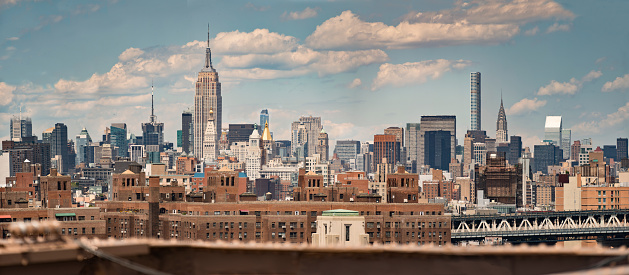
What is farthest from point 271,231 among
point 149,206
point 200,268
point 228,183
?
point 200,268

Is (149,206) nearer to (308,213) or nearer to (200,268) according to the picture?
(308,213)

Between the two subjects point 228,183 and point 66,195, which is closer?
point 66,195

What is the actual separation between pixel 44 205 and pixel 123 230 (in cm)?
1575

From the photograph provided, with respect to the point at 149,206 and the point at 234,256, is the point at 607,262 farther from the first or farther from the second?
the point at 149,206

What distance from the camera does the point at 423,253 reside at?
915 inches

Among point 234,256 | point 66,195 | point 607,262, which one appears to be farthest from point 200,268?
point 66,195

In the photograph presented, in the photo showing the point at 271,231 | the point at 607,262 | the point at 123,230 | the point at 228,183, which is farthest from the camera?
the point at 228,183

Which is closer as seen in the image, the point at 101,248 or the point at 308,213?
the point at 101,248

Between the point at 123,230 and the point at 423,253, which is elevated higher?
the point at 423,253

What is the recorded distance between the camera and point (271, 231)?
164 meters

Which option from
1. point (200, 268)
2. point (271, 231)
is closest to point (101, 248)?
point (200, 268)

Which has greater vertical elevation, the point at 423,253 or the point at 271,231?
the point at 423,253

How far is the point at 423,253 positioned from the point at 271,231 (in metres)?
142

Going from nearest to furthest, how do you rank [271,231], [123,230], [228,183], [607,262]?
1. [607,262]
2. [271,231]
3. [123,230]
4. [228,183]
